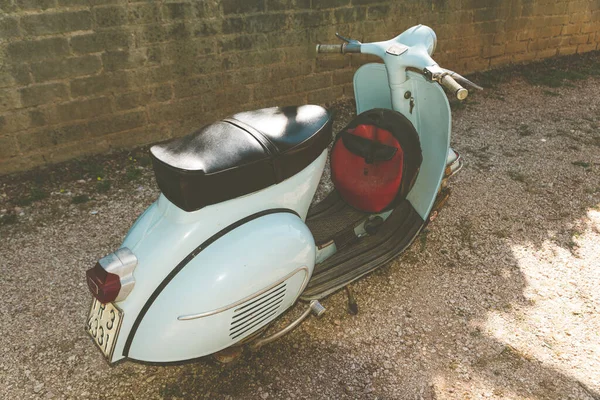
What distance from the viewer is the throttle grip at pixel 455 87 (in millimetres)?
1932

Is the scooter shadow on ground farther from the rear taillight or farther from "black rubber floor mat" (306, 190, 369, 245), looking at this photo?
the rear taillight

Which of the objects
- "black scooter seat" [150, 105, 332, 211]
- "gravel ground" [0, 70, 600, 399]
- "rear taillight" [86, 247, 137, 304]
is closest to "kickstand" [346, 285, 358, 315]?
"gravel ground" [0, 70, 600, 399]

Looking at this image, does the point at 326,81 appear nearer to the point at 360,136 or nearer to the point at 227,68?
the point at 227,68

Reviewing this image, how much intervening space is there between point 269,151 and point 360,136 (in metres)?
0.88

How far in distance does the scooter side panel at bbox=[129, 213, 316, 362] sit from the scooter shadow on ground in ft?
1.56

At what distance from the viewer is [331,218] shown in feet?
8.59

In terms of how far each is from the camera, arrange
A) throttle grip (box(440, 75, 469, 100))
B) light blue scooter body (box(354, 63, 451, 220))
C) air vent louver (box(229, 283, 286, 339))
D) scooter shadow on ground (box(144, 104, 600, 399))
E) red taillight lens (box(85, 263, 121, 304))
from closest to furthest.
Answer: red taillight lens (box(85, 263, 121, 304)) → air vent louver (box(229, 283, 286, 339)) → throttle grip (box(440, 75, 469, 100)) → scooter shadow on ground (box(144, 104, 600, 399)) → light blue scooter body (box(354, 63, 451, 220))

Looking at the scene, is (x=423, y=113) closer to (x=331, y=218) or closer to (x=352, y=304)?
(x=331, y=218)

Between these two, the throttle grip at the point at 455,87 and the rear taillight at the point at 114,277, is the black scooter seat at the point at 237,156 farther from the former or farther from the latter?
the throttle grip at the point at 455,87

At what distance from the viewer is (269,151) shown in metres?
1.73

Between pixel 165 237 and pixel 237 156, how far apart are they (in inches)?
14.8

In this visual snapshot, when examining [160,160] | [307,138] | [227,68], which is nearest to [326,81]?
[227,68]

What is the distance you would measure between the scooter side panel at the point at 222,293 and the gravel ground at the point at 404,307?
1.43 feet

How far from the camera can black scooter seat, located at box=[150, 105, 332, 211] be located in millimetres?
1585
